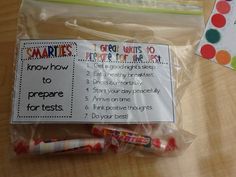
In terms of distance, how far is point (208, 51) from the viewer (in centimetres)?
65

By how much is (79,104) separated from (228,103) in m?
0.29

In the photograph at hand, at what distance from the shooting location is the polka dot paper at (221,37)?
0.65m

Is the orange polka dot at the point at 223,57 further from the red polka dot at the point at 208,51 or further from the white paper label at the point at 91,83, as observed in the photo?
the white paper label at the point at 91,83

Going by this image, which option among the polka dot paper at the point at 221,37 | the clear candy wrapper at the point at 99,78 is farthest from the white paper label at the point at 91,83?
the polka dot paper at the point at 221,37

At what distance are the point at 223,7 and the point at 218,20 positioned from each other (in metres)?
0.03

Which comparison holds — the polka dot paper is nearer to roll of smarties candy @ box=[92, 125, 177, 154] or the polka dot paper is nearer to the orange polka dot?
the orange polka dot

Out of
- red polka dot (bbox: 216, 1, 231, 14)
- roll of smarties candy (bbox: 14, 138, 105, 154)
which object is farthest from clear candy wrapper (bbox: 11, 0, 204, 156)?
red polka dot (bbox: 216, 1, 231, 14)

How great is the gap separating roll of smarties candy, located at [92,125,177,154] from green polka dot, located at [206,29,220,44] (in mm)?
239

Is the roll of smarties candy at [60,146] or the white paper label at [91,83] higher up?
the white paper label at [91,83]

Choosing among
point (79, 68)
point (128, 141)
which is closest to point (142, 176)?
point (128, 141)

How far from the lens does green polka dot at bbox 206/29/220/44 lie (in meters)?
0.66

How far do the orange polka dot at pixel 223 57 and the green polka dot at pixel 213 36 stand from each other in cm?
3

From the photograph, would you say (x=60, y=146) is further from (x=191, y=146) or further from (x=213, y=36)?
(x=213, y=36)

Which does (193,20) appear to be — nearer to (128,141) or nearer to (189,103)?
(189,103)
